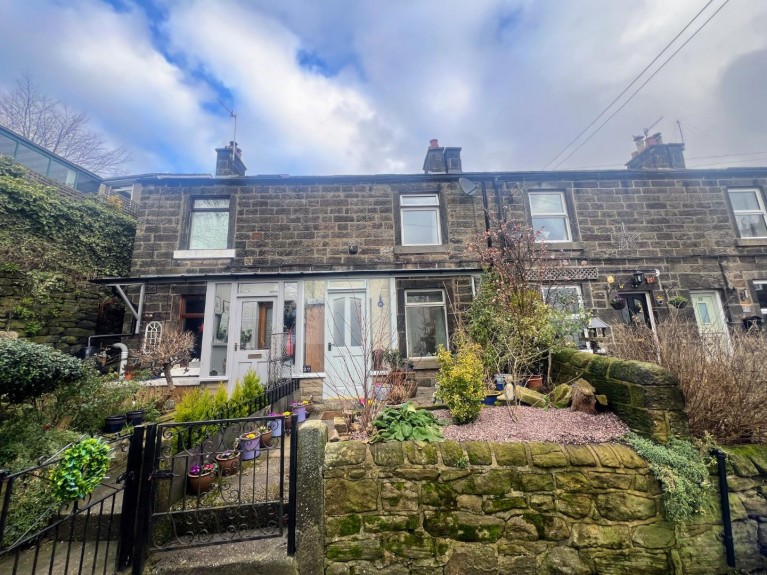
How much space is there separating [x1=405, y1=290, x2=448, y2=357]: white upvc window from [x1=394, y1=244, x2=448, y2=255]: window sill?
1139 millimetres

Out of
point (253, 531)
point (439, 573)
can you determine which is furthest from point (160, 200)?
point (439, 573)

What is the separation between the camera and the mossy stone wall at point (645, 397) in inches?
117

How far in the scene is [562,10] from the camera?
7383 millimetres

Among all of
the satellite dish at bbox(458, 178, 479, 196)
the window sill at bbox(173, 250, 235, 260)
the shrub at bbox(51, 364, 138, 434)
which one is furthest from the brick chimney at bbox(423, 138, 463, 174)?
the shrub at bbox(51, 364, 138, 434)

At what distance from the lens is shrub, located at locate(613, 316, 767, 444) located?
10.4 feet

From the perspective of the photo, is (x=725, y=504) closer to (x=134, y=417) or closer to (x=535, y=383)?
(x=535, y=383)

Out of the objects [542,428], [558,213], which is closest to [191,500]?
[542,428]

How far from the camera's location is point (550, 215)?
8812 millimetres

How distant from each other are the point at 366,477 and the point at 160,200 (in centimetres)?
942

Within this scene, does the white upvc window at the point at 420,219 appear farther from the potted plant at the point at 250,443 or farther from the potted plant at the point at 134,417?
the potted plant at the point at 134,417

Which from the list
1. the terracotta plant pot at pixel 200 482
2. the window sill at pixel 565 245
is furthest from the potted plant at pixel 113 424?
the window sill at pixel 565 245

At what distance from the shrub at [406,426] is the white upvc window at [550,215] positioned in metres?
7.31

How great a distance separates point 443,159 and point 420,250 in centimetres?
318

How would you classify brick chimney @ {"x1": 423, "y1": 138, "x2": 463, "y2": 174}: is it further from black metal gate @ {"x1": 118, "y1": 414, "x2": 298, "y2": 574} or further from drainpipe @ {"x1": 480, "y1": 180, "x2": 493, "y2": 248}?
black metal gate @ {"x1": 118, "y1": 414, "x2": 298, "y2": 574}
